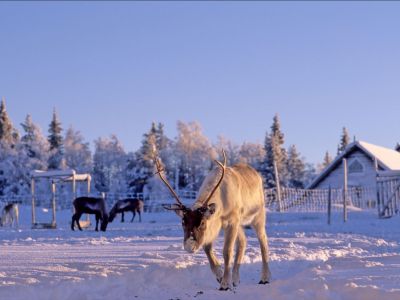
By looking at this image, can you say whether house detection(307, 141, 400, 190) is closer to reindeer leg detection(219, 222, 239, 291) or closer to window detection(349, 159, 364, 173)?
window detection(349, 159, 364, 173)

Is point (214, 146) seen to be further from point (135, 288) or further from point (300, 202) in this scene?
point (135, 288)

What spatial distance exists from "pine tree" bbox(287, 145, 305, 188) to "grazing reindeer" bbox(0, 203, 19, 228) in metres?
49.5

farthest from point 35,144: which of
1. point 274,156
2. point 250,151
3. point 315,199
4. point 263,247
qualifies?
point 263,247

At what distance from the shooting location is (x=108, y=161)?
8875 cm

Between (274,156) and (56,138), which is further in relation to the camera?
(56,138)

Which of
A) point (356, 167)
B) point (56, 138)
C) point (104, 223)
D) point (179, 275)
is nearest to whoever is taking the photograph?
point (179, 275)

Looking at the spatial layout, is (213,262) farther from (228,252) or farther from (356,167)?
(356,167)

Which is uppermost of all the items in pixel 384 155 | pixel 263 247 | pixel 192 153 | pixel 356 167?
pixel 192 153

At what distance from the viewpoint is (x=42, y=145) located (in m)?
68.9

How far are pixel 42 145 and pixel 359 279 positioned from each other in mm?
64636

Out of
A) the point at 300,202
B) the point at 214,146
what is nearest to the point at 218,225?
the point at 300,202

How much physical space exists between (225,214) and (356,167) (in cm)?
3736

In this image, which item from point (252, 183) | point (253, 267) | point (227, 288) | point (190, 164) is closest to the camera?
point (227, 288)

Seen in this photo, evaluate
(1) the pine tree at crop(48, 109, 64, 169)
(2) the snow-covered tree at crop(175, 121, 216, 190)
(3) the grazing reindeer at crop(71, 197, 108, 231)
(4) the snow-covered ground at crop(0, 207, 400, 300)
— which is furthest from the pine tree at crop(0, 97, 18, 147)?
(4) the snow-covered ground at crop(0, 207, 400, 300)
